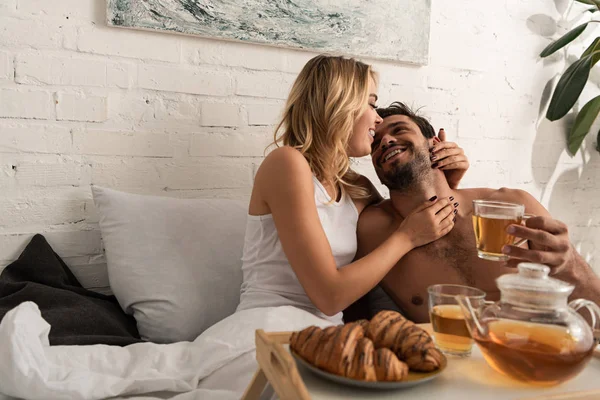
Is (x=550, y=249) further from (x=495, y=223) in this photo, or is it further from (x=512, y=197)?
(x=512, y=197)

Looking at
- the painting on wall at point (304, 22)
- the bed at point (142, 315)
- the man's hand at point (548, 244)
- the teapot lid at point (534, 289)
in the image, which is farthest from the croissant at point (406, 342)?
the painting on wall at point (304, 22)

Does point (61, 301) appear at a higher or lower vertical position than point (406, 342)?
lower

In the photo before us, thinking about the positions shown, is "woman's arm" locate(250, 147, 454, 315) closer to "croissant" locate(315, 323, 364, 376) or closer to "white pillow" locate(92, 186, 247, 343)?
"white pillow" locate(92, 186, 247, 343)

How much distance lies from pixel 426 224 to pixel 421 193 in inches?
9.7

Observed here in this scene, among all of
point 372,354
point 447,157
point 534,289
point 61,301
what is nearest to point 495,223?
point 534,289

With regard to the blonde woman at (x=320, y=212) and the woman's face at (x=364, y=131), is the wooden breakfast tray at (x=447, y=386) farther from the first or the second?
the woman's face at (x=364, y=131)

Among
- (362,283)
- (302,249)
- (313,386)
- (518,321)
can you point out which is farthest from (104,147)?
(518,321)

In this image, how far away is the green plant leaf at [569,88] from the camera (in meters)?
2.52

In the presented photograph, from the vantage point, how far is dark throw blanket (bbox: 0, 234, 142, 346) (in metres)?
1.54

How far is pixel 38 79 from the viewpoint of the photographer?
181 cm

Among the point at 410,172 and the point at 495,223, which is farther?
the point at 410,172

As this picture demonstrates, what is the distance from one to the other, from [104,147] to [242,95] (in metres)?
0.52

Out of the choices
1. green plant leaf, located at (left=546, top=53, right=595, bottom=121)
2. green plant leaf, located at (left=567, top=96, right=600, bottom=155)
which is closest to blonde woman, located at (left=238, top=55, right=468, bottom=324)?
green plant leaf, located at (left=546, top=53, right=595, bottom=121)

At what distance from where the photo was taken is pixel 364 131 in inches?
70.2
